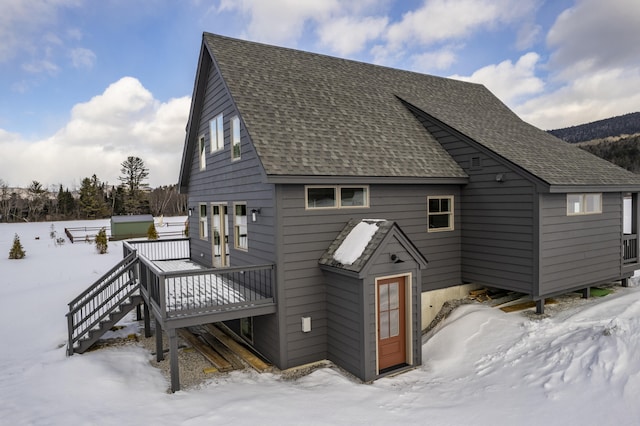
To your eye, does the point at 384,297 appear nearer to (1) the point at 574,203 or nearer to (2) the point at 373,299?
(2) the point at 373,299

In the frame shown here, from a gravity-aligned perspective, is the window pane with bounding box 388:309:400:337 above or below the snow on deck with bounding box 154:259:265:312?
below

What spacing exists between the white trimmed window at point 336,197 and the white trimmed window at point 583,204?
221 inches

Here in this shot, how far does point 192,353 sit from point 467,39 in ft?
56.5

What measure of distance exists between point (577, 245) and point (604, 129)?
321 ft

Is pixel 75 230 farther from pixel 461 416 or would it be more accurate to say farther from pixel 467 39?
pixel 461 416

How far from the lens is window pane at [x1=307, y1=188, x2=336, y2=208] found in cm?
841

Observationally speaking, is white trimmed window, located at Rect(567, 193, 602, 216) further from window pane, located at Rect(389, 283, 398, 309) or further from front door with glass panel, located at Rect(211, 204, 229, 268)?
front door with glass panel, located at Rect(211, 204, 229, 268)

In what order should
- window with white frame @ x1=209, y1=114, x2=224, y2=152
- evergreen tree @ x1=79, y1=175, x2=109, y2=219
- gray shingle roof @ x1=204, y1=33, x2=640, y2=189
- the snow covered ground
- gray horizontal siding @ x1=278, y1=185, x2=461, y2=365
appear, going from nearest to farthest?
1. the snow covered ground
2. gray horizontal siding @ x1=278, y1=185, x2=461, y2=365
3. gray shingle roof @ x1=204, y1=33, x2=640, y2=189
4. window with white frame @ x1=209, y1=114, x2=224, y2=152
5. evergreen tree @ x1=79, y1=175, x2=109, y2=219

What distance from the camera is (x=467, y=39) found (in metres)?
17.2

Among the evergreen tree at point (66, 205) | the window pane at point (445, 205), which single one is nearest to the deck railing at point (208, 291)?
the window pane at point (445, 205)

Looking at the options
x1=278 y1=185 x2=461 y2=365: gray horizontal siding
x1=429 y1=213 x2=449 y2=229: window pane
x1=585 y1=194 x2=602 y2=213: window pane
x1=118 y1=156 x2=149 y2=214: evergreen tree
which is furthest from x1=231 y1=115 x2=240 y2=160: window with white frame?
x1=118 y1=156 x2=149 y2=214: evergreen tree

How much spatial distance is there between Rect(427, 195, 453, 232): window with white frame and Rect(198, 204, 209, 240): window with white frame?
7317 millimetres

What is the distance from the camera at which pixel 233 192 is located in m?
10.3

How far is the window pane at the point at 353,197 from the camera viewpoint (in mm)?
8859
